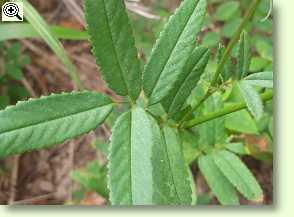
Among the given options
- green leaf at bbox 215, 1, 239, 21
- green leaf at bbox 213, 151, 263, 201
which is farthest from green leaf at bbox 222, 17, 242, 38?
green leaf at bbox 213, 151, 263, 201

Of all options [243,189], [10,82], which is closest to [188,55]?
[243,189]

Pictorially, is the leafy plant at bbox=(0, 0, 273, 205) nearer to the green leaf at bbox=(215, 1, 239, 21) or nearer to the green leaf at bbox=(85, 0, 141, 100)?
the green leaf at bbox=(85, 0, 141, 100)

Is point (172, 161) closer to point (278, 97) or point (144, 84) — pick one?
point (144, 84)

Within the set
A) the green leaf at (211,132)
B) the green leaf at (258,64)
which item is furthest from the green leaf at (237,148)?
the green leaf at (258,64)

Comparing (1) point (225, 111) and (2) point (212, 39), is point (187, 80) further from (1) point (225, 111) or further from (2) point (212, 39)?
(2) point (212, 39)

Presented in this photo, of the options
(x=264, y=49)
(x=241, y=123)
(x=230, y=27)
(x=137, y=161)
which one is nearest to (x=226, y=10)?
(x=230, y=27)
